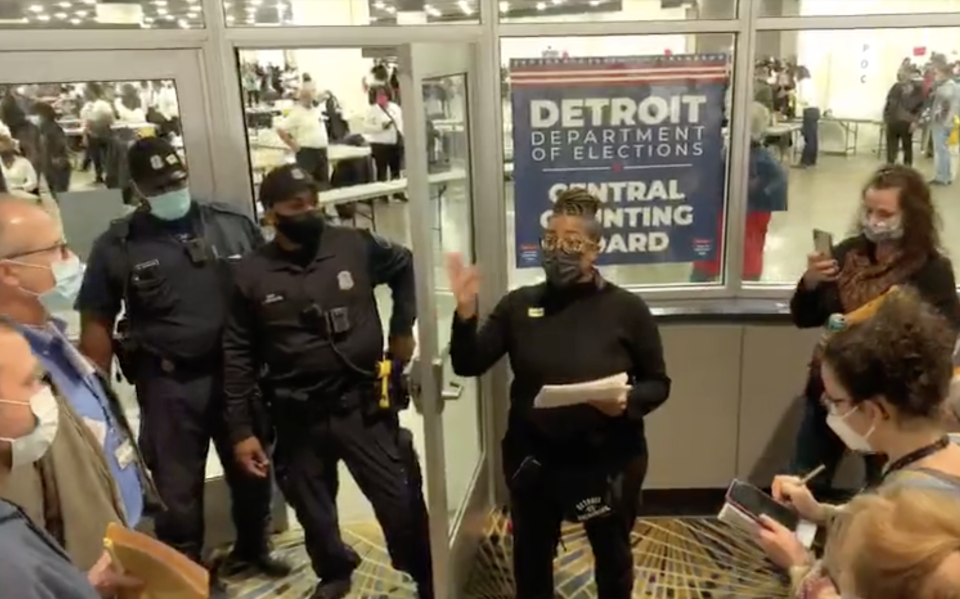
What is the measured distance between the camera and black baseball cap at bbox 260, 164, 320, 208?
109 inches

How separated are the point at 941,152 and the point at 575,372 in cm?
257

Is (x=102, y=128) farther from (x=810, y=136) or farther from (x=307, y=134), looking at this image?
(x=307, y=134)

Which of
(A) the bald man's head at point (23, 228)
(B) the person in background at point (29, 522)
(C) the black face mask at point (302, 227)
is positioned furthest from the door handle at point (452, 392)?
(A) the bald man's head at point (23, 228)

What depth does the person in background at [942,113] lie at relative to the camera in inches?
144

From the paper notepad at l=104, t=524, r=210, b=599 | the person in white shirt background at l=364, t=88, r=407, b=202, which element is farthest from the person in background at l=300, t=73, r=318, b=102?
the paper notepad at l=104, t=524, r=210, b=599

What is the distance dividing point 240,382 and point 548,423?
3.33 ft

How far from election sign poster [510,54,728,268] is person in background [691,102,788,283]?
0.40 ft

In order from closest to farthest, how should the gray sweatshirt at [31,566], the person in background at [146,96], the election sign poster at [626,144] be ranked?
the gray sweatshirt at [31,566] → the person in background at [146,96] → the election sign poster at [626,144]

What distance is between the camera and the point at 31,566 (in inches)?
56.5

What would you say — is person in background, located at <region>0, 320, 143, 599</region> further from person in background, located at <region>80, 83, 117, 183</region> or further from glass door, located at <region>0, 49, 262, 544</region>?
person in background, located at <region>80, 83, 117, 183</region>

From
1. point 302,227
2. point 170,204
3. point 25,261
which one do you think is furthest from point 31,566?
point 170,204

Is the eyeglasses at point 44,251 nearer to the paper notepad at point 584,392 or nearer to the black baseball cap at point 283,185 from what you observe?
the black baseball cap at point 283,185

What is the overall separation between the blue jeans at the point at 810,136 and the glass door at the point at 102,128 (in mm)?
2323

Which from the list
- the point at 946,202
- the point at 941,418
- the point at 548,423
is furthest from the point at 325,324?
the point at 946,202
